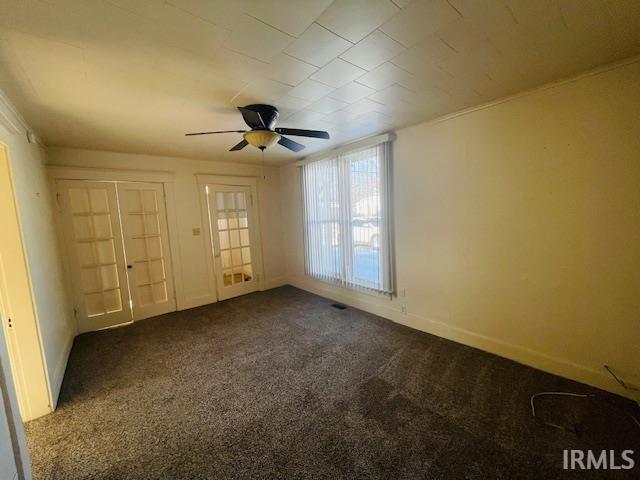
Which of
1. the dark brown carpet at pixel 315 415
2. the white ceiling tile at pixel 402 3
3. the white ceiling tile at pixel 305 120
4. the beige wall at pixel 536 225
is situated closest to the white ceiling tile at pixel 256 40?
the white ceiling tile at pixel 402 3

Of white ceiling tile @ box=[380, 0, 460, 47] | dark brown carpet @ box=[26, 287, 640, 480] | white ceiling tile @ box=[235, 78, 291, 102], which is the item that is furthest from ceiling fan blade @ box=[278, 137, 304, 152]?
dark brown carpet @ box=[26, 287, 640, 480]

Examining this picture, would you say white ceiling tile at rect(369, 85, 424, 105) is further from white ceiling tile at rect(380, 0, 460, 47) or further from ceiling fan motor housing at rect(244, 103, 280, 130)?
ceiling fan motor housing at rect(244, 103, 280, 130)

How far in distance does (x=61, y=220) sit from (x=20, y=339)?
6.33 ft

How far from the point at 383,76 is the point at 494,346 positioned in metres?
2.67

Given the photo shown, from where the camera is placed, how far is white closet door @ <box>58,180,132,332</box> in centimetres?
336

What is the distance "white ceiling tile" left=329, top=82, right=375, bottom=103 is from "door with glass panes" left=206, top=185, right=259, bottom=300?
118 inches

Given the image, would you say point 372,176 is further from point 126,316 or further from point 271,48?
point 126,316

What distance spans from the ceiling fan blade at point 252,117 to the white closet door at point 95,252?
264cm

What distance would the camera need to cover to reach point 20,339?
6.46 feet

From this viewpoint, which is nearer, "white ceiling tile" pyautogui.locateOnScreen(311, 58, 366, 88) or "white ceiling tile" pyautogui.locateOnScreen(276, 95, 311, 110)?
"white ceiling tile" pyautogui.locateOnScreen(311, 58, 366, 88)

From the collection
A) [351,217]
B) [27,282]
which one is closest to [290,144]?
[351,217]

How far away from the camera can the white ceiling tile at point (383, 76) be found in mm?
1745

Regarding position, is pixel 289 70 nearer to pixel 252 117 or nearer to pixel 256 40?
pixel 256 40

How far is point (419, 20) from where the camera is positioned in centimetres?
132
